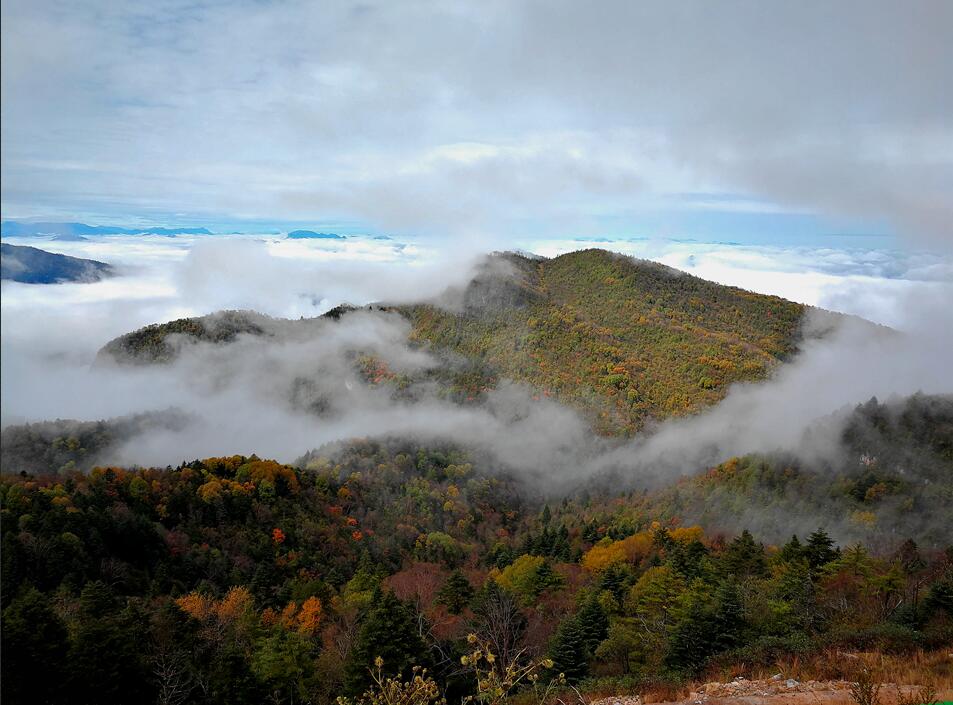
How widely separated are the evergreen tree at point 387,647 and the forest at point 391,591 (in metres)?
0.08

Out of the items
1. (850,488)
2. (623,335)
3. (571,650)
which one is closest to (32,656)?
(571,650)

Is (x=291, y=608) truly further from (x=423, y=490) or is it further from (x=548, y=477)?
(x=548, y=477)

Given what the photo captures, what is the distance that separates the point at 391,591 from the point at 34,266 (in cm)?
2011

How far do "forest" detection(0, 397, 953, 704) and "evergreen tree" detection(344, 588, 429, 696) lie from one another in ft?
0.27

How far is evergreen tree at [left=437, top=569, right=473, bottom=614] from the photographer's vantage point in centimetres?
3931

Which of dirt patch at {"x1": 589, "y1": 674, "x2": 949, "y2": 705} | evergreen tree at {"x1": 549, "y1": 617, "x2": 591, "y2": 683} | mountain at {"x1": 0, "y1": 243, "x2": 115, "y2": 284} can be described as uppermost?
mountain at {"x1": 0, "y1": 243, "x2": 115, "y2": 284}

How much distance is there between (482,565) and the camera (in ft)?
224

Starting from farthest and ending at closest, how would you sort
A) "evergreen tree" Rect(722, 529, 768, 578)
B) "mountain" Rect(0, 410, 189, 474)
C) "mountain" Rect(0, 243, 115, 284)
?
"mountain" Rect(0, 410, 189, 474)
"evergreen tree" Rect(722, 529, 768, 578)
"mountain" Rect(0, 243, 115, 284)

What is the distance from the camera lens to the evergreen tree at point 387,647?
64.6ft

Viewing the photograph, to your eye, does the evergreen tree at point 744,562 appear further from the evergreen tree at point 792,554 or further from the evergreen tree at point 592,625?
the evergreen tree at point 592,625

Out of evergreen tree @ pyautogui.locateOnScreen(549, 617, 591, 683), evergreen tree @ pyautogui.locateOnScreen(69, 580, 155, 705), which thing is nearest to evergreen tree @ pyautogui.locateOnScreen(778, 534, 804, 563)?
evergreen tree @ pyautogui.locateOnScreen(549, 617, 591, 683)

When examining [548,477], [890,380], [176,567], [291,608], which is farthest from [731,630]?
[890,380]

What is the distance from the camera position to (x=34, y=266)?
24.4 ft

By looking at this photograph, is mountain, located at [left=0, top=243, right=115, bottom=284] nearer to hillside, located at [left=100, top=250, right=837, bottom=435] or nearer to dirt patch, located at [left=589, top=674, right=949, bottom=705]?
dirt patch, located at [left=589, top=674, right=949, bottom=705]
